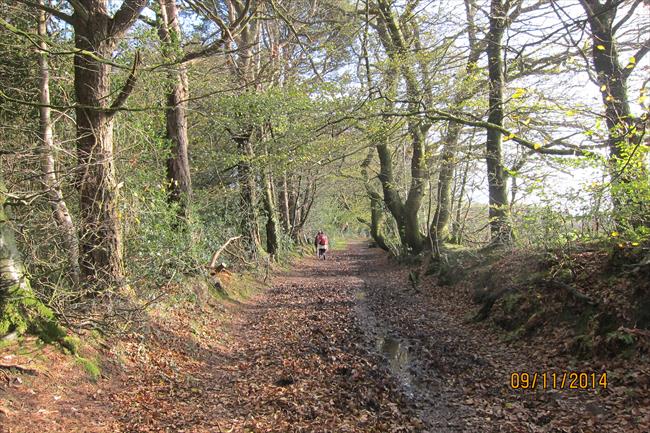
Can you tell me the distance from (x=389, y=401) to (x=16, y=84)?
8236mm

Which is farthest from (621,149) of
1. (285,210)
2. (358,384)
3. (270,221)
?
(285,210)

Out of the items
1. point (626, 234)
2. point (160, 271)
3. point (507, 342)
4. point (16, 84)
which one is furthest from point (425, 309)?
point (16, 84)

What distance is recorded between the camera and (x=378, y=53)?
14.5m

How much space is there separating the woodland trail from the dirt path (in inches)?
0.9

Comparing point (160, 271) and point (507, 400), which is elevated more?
point (160, 271)

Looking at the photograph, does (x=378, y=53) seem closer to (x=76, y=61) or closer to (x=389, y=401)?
(x=76, y=61)

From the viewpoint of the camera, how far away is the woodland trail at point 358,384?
498cm

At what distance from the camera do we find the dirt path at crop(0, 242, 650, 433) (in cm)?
476

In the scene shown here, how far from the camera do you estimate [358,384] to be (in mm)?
6258

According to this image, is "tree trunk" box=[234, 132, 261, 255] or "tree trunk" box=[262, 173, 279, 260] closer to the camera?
"tree trunk" box=[234, 132, 261, 255]

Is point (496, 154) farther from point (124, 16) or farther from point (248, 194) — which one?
point (124, 16)

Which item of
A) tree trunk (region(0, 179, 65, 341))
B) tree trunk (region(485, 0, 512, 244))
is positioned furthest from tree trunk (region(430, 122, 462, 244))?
tree trunk (region(0, 179, 65, 341))

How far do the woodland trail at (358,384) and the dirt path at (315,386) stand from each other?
0.9 inches

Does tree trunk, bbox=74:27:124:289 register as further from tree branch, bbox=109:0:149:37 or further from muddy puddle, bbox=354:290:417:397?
muddy puddle, bbox=354:290:417:397
